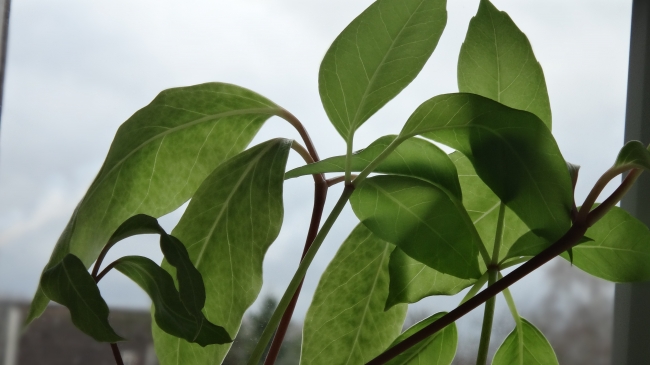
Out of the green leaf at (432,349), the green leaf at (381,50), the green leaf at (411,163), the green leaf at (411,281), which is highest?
the green leaf at (381,50)

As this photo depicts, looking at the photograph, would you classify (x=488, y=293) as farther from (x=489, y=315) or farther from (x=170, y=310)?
(x=170, y=310)

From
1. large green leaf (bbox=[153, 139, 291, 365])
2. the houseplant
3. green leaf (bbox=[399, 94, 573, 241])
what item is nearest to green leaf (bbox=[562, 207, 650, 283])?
the houseplant

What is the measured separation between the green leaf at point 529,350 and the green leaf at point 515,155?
16cm

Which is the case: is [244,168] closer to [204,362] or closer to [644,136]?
[204,362]

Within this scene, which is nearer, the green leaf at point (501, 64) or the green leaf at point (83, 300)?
the green leaf at point (83, 300)

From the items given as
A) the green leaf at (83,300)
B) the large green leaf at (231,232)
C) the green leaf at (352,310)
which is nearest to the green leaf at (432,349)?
the green leaf at (352,310)

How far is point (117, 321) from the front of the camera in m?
0.86

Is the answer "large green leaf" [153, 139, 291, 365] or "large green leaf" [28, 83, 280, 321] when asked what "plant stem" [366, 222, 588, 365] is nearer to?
"large green leaf" [153, 139, 291, 365]

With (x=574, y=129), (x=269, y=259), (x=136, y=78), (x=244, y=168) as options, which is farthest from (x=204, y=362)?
(x=574, y=129)

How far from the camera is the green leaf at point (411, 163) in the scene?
40 centimetres

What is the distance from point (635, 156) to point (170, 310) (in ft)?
0.96

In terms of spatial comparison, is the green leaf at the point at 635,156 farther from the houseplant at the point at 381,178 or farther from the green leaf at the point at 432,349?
the green leaf at the point at 432,349

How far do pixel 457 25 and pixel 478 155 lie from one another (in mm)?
598

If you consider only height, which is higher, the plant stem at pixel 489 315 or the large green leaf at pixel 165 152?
the large green leaf at pixel 165 152
